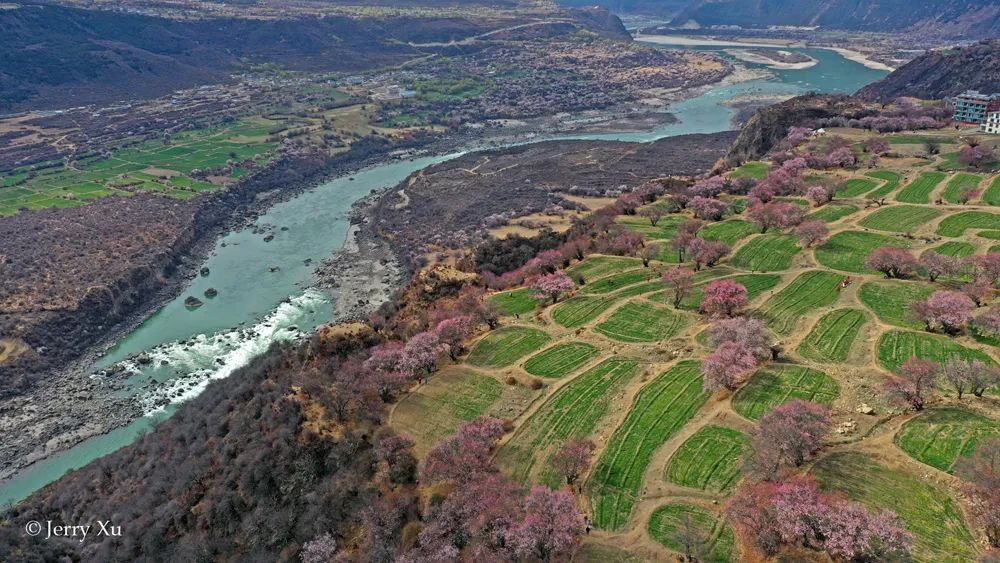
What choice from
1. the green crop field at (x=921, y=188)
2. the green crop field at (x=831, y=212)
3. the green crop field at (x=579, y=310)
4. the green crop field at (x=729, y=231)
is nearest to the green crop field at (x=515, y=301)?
the green crop field at (x=579, y=310)

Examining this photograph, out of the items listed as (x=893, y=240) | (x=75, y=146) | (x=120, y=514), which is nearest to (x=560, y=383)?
(x=120, y=514)

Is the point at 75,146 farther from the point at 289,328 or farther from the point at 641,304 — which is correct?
the point at 641,304

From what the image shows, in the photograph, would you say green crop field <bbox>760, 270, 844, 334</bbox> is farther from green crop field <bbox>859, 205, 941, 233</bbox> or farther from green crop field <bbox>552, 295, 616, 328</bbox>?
green crop field <bbox>552, 295, 616, 328</bbox>

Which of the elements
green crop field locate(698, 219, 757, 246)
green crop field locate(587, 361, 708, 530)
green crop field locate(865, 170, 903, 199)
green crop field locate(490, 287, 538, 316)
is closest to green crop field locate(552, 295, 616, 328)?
green crop field locate(490, 287, 538, 316)

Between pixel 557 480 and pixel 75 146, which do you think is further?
pixel 75 146

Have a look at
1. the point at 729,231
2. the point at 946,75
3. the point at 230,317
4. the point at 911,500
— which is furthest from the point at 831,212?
the point at 946,75

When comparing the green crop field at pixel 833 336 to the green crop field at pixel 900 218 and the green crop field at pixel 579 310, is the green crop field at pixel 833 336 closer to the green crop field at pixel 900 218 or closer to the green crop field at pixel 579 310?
the green crop field at pixel 579 310

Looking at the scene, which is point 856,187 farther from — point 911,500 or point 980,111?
point 911,500
